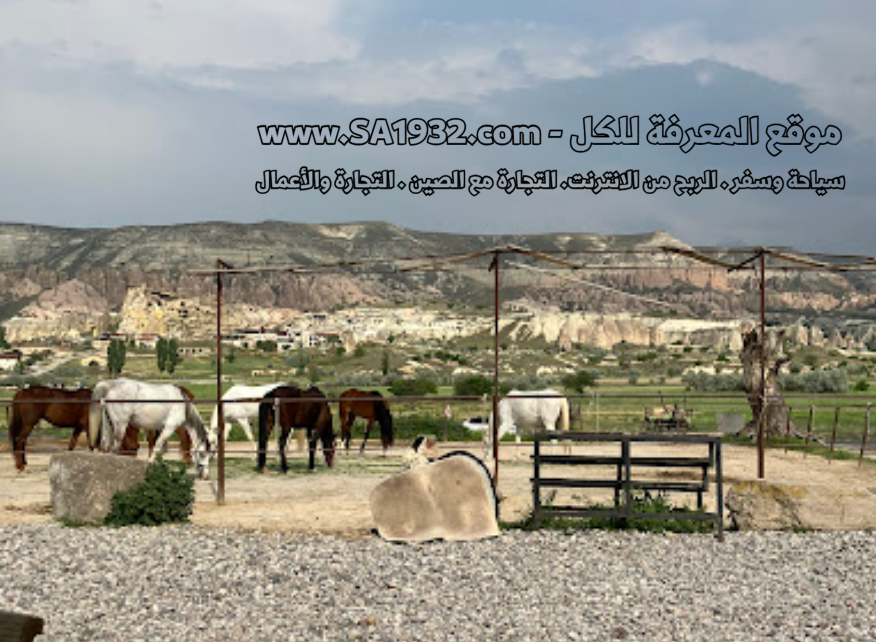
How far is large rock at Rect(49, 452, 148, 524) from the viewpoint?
13.0m

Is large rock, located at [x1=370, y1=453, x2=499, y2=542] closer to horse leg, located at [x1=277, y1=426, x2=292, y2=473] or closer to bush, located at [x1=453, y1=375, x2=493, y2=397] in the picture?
horse leg, located at [x1=277, y1=426, x2=292, y2=473]

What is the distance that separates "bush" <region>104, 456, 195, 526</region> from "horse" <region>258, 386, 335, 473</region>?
5.97 m

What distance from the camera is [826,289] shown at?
176625 millimetres

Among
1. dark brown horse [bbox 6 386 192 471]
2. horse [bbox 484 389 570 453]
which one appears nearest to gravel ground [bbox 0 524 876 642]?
dark brown horse [bbox 6 386 192 471]

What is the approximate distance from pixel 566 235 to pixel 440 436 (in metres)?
163

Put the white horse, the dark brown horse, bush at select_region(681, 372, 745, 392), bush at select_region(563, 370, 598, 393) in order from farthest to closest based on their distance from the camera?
bush at select_region(563, 370, 598, 393) → bush at select_region(681, 372, 745, 392) → the dark brown horse → the white horse

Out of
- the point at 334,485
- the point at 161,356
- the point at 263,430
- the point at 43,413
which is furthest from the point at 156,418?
the point at 161,356

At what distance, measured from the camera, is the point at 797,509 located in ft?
40.7

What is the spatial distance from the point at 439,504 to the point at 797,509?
4334 millimetres

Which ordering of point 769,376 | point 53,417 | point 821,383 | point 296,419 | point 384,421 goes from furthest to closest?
1. point 821,383
2. point 769,376
3. point 384,421
4. point 53,417
5. point 296,419

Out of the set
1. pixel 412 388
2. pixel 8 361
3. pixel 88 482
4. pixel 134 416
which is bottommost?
pixel 412 388

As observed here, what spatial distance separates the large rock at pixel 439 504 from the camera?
37.9 feet

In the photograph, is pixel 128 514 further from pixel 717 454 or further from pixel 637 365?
pixel 637 365

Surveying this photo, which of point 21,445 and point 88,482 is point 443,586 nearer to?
point 88,482
